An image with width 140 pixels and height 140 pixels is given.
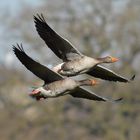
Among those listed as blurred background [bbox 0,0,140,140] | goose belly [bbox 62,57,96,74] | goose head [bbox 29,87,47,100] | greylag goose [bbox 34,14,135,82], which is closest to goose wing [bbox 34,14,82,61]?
greylag goose [bbox 34,14,135,82]

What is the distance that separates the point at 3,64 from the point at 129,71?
633 cm

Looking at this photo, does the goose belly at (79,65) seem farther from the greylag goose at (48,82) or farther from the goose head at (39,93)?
the goose head at (39,93)

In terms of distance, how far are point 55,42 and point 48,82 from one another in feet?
2.29

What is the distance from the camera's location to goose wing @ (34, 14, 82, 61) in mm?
10148

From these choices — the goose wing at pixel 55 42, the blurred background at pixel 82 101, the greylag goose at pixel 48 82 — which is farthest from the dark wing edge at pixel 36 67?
the blurred background at pixel 82 101

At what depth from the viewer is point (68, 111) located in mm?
39188

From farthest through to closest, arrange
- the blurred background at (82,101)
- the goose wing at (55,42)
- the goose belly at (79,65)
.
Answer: the blurred background at (82,101)
the goose wing at (55,42)
the goose belly at (79,65)

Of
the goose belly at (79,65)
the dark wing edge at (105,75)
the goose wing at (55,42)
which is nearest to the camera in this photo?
the goose belly at (79,65)

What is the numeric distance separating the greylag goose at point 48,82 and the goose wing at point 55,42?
1.47 feet

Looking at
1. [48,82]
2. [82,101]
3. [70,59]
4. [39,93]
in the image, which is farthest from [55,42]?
[82,101]

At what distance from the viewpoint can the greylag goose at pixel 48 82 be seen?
31.5 feet

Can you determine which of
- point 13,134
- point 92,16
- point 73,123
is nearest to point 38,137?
point 13,134

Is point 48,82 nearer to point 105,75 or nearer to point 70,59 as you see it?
point 70,59

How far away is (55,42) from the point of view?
1036 centimetres
